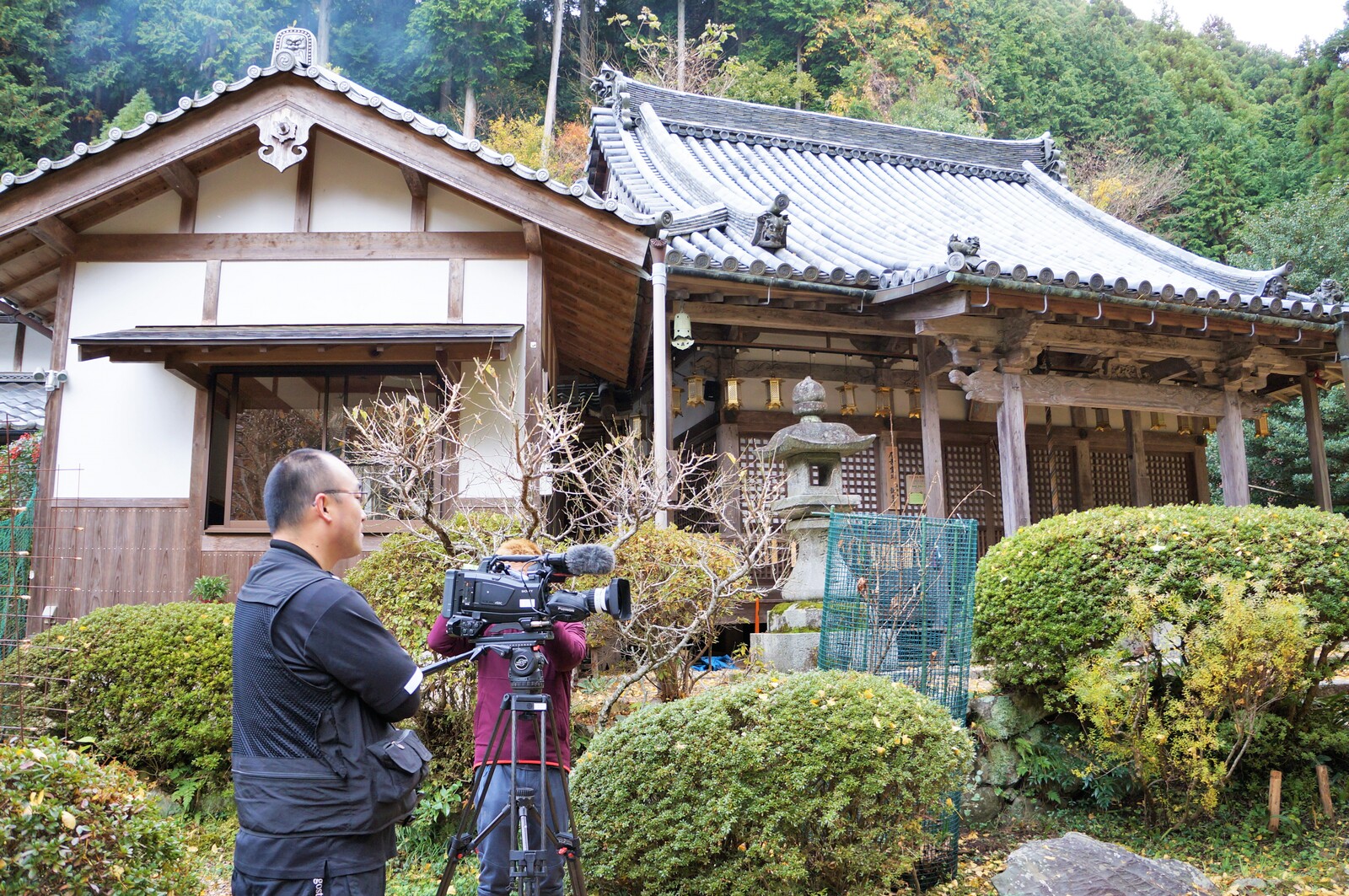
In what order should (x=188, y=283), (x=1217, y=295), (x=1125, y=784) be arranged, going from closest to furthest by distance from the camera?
(x=1125, y=784), (x=188, y=283), (x=1217, y=295)

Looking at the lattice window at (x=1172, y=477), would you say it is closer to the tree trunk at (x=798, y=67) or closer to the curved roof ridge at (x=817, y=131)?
the curved roof ridge at (x=817, y=131)

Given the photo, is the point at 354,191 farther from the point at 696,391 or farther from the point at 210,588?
the point at 696,391

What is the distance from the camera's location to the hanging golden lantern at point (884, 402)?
11.8m

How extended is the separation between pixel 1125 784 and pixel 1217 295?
5598 mm

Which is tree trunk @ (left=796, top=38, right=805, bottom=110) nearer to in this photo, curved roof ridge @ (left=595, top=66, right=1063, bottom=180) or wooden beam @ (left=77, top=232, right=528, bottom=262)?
curved roof ridge @ (left=595, top=66, right=1063, bottom=180)

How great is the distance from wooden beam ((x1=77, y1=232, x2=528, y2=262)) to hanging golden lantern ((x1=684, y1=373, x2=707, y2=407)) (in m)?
2.69

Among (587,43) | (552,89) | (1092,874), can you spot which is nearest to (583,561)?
(1092,874)

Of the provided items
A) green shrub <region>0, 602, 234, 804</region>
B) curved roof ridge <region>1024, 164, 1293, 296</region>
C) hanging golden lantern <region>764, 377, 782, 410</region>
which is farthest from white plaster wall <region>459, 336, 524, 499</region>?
curved roof ridge <region>1024, 164, 1293, 296</region>

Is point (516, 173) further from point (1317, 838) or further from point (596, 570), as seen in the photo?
point (1317, 838)

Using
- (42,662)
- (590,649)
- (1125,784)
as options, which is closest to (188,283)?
(42,662)

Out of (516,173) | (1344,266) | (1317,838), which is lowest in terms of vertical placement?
(1317,838)

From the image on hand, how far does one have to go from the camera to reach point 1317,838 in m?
5.92

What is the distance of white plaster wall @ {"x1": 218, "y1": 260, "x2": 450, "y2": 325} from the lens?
8.91 metres

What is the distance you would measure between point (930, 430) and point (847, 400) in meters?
1.73
